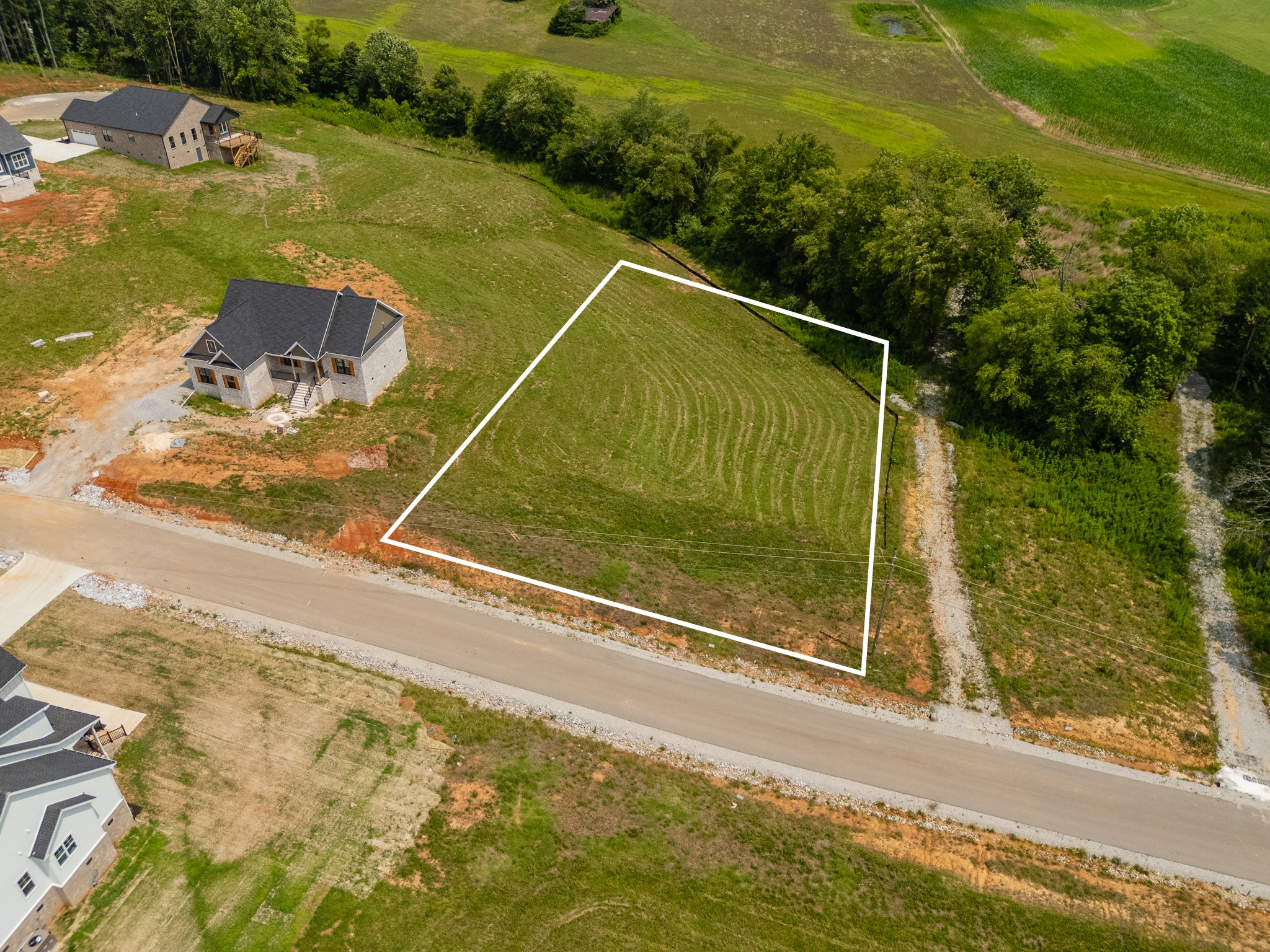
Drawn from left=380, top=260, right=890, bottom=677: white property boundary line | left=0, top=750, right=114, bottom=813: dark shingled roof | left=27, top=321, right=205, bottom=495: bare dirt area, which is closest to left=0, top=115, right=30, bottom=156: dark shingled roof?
left=27, top=321, right=205, bottom=495: bare dirt area

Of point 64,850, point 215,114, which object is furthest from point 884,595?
point 215,114

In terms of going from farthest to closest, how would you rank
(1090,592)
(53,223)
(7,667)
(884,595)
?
(53,223) < (1090,592) < (884,595) < (7,667)

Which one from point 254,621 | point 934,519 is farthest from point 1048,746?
point 254,621

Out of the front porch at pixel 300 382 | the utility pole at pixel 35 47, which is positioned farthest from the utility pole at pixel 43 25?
the front porch at pixel 300 382

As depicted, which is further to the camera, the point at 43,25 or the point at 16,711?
the point at 43,25

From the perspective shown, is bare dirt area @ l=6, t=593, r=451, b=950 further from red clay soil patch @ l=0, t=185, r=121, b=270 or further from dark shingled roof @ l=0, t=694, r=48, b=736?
red clay soil patch @ l=0, t=185, r=121, b=270

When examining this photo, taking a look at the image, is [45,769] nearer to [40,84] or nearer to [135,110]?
[135,110]

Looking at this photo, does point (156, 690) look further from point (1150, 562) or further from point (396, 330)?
point (1150, 562)
